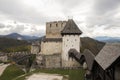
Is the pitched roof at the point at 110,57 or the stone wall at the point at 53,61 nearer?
the pitched roof at the point at 110,57

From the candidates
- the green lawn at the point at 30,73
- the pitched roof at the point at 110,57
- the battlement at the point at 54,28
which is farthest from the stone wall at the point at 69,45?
the pitched roof at the point at 110,57

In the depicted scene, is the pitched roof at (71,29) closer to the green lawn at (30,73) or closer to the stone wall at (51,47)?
the stone wall at (51,47)

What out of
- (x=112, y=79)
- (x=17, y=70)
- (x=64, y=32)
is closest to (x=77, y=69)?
(x=64, y=32)

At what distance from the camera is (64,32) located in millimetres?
50562

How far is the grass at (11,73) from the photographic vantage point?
141 feet

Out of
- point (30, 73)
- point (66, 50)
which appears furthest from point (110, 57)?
point (66, 50)

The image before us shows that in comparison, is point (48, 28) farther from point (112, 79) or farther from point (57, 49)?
point (112, 79)

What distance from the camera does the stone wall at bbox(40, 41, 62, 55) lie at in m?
61.0

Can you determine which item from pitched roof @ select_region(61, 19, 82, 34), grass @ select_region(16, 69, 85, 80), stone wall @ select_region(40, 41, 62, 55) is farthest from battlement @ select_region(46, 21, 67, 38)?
grass @ select_region(16, 69, 85, 80)

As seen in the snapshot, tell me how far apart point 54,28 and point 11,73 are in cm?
2551

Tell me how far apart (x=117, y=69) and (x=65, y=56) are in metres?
35.0

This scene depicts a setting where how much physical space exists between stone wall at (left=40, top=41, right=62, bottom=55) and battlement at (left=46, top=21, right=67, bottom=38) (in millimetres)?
5369

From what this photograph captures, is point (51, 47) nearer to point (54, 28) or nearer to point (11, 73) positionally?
point (54, 28)

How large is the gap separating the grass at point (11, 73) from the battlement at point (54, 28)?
67.3 ft
